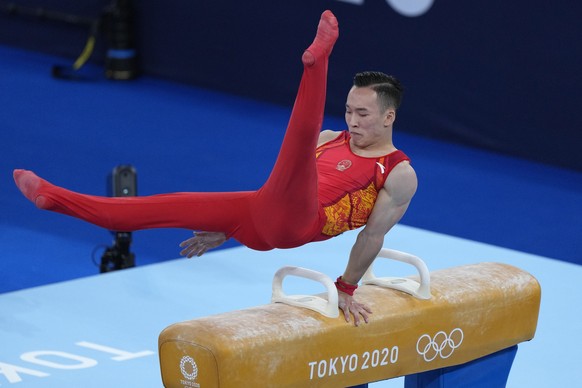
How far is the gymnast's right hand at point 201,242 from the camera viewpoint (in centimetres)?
479

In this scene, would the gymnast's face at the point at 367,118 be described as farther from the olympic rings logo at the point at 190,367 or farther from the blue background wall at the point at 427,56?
the blue background wall at the point at 427,56

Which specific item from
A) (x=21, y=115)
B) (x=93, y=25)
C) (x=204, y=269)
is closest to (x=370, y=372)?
(x=204, y=269)

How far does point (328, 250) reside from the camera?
7.81 m

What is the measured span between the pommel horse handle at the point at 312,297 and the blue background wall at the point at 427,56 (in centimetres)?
552

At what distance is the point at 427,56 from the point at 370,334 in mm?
6006

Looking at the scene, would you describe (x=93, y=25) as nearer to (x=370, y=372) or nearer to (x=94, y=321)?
(x=94, y=321)

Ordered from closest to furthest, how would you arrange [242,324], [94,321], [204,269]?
[242,324] → [94,321] → [204,269]

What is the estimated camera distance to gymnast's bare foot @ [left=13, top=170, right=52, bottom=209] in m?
4.06

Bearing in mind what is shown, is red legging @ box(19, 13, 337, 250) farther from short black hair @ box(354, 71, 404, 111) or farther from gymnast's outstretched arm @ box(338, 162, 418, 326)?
short black hair @ box(354, 71, 404, 111)

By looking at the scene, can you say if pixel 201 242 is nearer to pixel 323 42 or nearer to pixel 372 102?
pixel 372 102

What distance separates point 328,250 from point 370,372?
3.16 meters

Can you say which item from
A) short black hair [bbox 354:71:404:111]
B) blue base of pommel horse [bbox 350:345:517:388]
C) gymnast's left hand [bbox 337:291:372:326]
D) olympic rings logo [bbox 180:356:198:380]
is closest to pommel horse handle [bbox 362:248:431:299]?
gymnast's left hand [bbox 337:291:372:326]

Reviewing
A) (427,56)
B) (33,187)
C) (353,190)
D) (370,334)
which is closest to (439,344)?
(370,334)

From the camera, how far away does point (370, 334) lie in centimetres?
461
